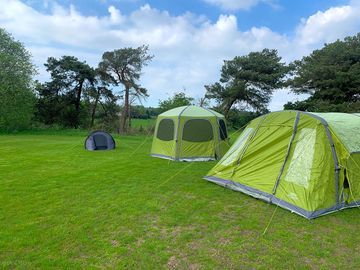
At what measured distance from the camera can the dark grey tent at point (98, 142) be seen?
35.8ft

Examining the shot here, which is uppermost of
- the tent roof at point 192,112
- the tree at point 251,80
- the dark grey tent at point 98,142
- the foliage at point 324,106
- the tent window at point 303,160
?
the tree at point 251,80

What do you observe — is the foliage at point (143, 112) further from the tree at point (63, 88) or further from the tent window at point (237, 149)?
the tent window at point (237, 149)

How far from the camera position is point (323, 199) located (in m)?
3.98

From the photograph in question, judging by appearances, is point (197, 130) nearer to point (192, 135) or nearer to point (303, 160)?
point (192, 135)

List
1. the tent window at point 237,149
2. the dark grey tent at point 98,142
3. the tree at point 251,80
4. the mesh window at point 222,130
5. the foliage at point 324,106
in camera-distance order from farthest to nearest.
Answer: the tree at point 251,80
the foliage at point 324,106
the dark grey tent at point 98,142
the mesh window at point 222,130
the tent window at point 237,149

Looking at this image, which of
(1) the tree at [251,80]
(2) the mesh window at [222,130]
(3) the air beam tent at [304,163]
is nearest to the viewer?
(3) the air beam tent at [304,163]

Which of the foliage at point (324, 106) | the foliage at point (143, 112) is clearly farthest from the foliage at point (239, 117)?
the foliage at point (143, 112)

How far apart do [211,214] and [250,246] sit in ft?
3.44

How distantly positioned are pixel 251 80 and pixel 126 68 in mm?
9516

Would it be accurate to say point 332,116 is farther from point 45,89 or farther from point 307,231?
point 45,89

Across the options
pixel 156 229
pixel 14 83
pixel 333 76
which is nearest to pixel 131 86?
pixel 14 83

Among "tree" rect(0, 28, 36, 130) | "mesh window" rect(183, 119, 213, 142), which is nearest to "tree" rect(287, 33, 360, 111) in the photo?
"mesh window" rect(183, 119, 213, 142)

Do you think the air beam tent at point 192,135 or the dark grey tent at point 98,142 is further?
the dark grey tent at point 98,142

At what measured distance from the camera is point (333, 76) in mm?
16734
